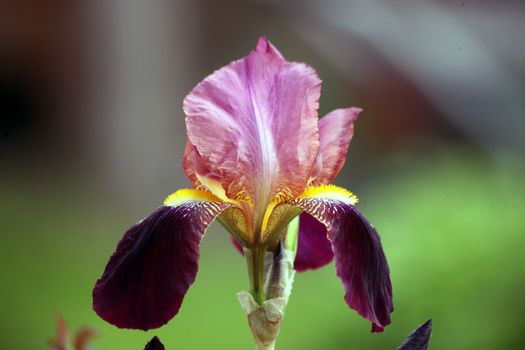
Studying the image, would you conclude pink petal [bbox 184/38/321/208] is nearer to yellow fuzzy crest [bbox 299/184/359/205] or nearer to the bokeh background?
A: yellow fuzzy crest [bbox 299/184/359/205]

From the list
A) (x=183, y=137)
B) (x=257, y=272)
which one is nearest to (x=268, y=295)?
(x=257, y=272)

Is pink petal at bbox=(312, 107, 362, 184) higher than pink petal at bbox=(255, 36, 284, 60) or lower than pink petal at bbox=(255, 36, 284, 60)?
lower

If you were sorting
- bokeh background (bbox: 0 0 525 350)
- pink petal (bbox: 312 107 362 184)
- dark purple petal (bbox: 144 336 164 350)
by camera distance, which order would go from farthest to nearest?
1. bokeh background (bbox: 0 0 525 350)
2. pink petal (bbox: 312 107 362 184)
3. dark purple petal (bbox: 144 336 164 350)

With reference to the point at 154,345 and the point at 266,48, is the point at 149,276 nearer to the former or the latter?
the point at 154,345

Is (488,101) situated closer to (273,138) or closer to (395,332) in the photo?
(395,332)

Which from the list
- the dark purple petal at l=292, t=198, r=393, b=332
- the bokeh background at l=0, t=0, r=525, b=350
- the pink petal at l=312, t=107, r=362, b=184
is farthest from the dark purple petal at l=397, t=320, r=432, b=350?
the bokeh background at l=0, t=0, r=525, b=350

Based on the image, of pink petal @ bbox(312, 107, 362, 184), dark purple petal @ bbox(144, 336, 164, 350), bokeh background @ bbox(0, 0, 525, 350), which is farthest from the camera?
bokeh background @ bbox(0, 0, 525, 350)
